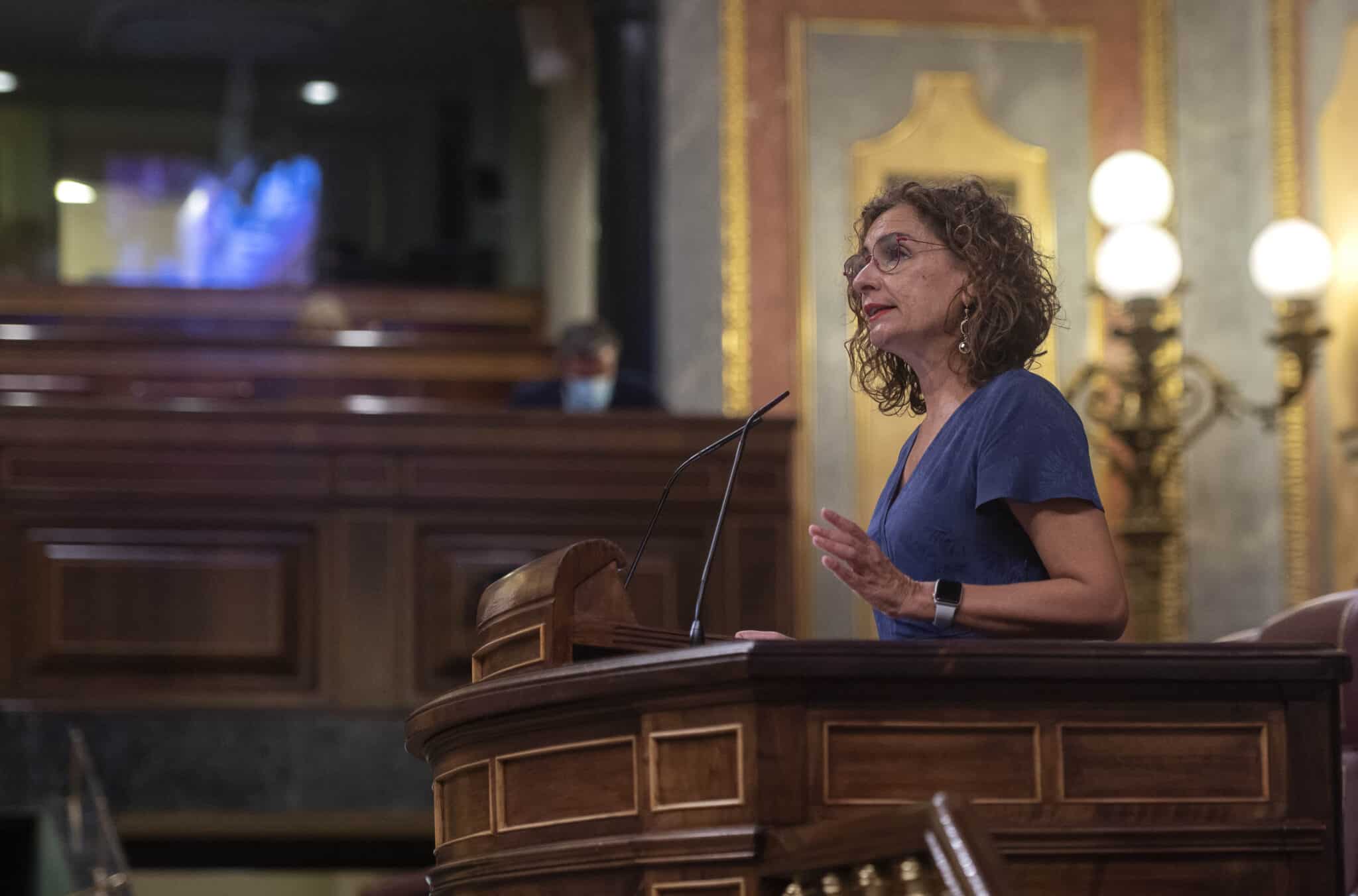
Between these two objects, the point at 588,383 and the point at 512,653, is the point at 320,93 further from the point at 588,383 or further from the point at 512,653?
the point at 512,653

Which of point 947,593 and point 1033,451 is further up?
point 1033,451

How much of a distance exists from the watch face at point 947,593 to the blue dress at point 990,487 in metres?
0.04

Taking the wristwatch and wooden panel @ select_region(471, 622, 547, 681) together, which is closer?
the wristwatch

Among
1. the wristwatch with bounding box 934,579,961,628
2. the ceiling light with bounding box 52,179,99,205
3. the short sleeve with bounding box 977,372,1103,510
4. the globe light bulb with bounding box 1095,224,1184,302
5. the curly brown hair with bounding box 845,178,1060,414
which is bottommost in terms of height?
the wristwatch with bounding box 934,579,961,628

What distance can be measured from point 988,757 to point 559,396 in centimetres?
425

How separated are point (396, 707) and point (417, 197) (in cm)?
509

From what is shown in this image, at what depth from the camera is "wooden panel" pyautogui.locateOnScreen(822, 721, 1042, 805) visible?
1.68 metres

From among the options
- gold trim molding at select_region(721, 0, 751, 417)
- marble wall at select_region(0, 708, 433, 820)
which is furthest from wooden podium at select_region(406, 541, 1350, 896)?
gold trim molding at select_region(721, 0, 751, 417)

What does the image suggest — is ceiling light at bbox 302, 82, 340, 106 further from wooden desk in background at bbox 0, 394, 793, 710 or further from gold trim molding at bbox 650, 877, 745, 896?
gold trim molding at bbox 650, 877, 745, 896

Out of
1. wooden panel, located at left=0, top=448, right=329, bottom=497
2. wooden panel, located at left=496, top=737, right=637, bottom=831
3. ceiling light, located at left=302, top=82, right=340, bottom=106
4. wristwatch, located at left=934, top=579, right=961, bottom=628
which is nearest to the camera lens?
wooden panel, located at left=496, top=737, right=637, bottom=831

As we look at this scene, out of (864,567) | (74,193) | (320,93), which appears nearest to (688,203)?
(320,93)

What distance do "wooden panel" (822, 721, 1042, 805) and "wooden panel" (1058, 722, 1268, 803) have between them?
1.4 inches

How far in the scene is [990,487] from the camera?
1.98 metres

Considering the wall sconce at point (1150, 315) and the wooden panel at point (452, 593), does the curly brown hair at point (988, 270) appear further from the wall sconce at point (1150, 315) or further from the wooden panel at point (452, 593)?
the wall sconce at point (1150, 315)
